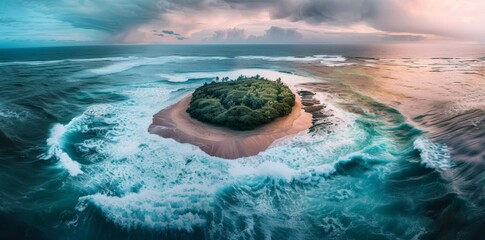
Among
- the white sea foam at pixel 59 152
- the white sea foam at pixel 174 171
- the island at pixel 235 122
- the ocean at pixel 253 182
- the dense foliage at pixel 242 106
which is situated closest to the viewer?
the ocean at pixel 253 182

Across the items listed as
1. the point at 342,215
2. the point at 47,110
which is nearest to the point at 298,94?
the point at 342,215

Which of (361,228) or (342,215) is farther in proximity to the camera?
(342,215)

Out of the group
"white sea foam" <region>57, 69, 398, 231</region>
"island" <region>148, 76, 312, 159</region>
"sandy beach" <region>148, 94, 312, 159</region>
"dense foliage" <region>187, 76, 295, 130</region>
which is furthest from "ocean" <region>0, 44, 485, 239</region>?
"dense foliage" <region>187, 76, 295, 130</region>

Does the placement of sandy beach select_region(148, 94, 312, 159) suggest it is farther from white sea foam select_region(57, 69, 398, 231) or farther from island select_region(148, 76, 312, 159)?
white sea foam select_region(57, 69, 398, 231)

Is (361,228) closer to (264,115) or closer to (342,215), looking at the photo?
(342,215)

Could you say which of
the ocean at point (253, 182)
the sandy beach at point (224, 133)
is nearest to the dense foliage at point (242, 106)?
the sandy beach at point (224, 133)

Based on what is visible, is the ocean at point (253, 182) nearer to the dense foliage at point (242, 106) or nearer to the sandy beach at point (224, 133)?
the sandy beach at point (224, 133)

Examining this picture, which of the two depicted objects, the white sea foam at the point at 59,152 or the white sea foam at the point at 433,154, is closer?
the white sea foam at the point at 433,154
